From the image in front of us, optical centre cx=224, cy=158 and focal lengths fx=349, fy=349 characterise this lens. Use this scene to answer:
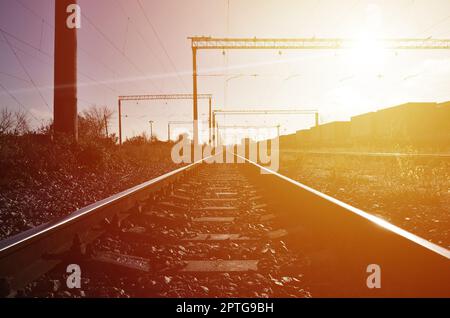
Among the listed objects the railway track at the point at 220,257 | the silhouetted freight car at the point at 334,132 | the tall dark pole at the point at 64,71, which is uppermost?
the silhouetted freight car at the point at 334,132

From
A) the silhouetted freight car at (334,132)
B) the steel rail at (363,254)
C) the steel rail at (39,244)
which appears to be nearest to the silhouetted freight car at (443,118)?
the silhouetted freight car at (334,132)

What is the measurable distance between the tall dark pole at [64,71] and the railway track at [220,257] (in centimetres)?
765

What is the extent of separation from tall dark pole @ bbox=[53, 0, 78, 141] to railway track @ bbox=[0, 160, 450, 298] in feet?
25.1

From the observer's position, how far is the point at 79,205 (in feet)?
17.8

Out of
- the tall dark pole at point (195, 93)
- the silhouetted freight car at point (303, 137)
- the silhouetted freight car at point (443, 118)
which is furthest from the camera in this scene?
the silhouetted freight car at point (303, 137)

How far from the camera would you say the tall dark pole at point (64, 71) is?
1048 centimetres

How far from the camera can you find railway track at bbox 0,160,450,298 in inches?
77.8

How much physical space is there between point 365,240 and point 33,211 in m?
4.40

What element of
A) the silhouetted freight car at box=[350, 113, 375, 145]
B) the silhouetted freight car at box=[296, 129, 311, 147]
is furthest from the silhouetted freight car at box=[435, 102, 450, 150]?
the silhouetted freight car at box=[296, 129, 311, 147]

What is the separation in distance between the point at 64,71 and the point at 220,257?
9.60m

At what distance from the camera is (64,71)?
34.5 feet

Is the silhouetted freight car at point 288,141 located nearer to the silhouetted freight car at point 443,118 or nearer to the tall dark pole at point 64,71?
the silhouetted freight car at point 443,118
